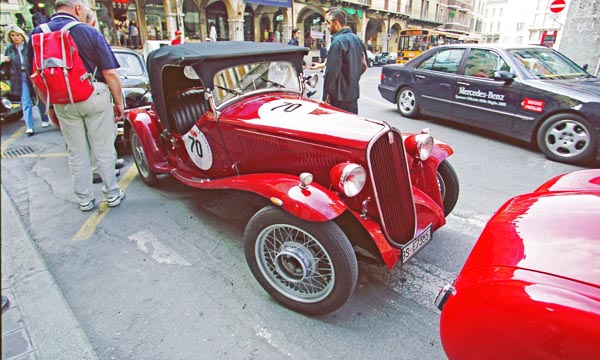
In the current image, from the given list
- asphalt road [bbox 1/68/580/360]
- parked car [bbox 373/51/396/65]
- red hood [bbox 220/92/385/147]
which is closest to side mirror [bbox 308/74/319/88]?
red hood [bbox 220/92/385/147]

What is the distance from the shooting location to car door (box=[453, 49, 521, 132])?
18.7ft

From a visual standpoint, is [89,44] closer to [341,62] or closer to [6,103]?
[341,62]

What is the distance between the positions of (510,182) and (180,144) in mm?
4083

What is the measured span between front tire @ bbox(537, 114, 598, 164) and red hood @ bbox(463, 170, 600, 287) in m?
3.74

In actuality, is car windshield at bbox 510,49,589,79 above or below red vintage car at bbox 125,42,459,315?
above

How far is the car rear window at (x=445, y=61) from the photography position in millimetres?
6629

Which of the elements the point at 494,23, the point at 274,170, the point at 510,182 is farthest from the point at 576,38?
the point at 494,23

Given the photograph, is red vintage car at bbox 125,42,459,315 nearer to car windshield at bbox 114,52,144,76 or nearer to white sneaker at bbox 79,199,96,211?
white sneaker at bbox 79,199,96,211

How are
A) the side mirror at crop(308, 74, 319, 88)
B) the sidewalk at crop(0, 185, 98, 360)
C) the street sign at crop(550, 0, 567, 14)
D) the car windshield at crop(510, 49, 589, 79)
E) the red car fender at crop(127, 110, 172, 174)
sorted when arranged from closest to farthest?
1. the sidewalk at crop(0, 185, 98, 360)
2. the side mirror at crop(308, 74, 319, 88)
3. the red car fender at crop(127, 110, 172, 174)
4. the car windshield at crop(510, 49, 589, 79)
5. the street sign at crop(550, 0, 567, 14)

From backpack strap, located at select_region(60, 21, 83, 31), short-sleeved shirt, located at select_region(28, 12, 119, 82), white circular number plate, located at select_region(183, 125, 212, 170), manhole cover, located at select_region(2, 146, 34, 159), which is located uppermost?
backpack strap, located at select_region(60, 21, 83, 31)

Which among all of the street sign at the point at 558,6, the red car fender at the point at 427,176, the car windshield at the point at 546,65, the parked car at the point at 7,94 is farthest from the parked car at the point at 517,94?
the parked car at the point at 7,94

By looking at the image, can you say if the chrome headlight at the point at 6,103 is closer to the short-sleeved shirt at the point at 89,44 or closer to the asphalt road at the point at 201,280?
the asphalt road at the point at 201,280

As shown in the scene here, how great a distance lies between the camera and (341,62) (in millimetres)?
4711

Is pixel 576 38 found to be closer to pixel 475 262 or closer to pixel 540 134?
pixel 540 134
